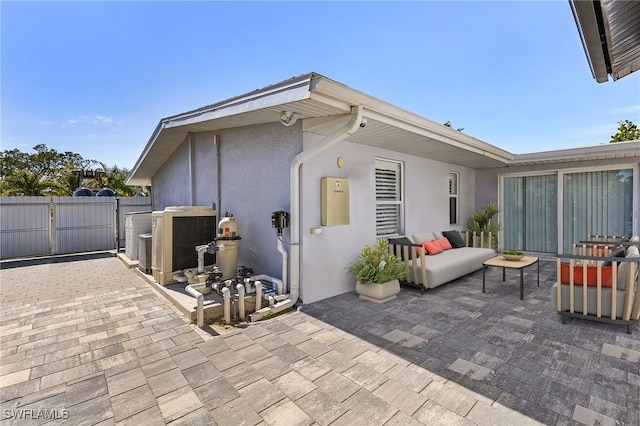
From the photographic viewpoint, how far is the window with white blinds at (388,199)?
6.02m

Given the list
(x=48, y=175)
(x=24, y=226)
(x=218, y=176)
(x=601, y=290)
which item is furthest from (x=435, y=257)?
(x=48, y=175)

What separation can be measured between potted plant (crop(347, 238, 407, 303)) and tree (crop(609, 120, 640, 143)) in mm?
18660

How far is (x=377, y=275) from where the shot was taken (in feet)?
15.2

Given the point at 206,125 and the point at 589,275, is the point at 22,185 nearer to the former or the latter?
the point at 206,125

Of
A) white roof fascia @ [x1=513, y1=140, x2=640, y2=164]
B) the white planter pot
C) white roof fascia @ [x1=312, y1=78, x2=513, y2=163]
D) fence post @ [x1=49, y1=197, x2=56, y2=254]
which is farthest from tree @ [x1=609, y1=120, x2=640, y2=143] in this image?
fence post @ [x1=49, y1=197, x2=56, y2=254]

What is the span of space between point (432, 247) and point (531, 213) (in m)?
4.10

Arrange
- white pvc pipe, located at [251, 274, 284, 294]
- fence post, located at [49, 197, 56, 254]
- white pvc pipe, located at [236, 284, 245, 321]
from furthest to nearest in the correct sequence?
fence post, located at [49, 197, 56, 254] < white pvc pipe, located at [251, 274, 284, 294] < white pvc pipe, located at [236, 284, 245, 321]

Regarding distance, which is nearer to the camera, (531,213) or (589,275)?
(589,275)

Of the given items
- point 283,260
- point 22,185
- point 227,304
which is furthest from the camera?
point 22,185

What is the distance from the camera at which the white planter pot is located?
4.56 m

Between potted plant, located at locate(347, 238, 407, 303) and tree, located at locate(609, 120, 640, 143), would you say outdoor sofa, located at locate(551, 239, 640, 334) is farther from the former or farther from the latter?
tree, located at locate(609, 120, 640, 143)

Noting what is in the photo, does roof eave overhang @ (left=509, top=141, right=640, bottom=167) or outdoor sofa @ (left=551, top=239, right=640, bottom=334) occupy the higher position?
roof eave overhang @ (left=509, top=141, right=640, bottom=167)

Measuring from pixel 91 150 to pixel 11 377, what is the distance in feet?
85.4

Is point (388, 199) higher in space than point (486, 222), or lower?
higher
